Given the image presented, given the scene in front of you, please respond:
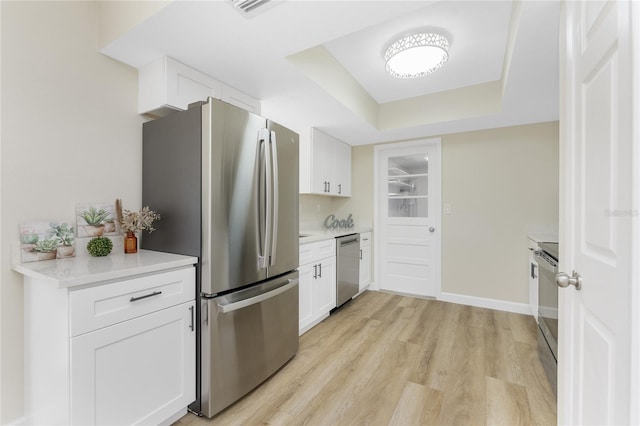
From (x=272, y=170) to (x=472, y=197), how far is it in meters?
2.73

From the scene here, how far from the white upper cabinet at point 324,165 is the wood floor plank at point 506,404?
2.42 m

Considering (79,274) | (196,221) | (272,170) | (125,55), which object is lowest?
(79,274)

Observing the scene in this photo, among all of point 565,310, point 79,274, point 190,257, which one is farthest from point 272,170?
point 565,310

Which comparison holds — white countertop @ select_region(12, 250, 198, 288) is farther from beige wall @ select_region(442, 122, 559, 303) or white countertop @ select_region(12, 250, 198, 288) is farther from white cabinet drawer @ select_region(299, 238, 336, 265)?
beige wall @ select_region(442, 122, 559, 303)

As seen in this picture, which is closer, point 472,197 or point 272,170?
point 272,170

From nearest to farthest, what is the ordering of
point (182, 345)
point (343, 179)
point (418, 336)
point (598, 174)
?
point (598, 174) < point (182, 345) < point (418, 336) < point (343, 179)

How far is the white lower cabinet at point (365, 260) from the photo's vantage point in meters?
3.70

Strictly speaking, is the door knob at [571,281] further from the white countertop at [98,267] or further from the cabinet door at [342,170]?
the cabinet door at [342,170]

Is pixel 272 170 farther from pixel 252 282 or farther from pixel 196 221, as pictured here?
pixel 252 282

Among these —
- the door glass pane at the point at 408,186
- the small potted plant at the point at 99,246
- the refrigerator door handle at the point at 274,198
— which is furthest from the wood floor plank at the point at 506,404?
the small potted plant at the point at 99,246

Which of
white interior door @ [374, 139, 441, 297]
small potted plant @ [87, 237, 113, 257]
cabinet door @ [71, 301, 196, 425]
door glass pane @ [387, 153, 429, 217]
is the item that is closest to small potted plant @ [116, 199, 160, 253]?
small potted plant @ [87, 237, 113, 257]

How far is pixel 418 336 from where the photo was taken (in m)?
2.52

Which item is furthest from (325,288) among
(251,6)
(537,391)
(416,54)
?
(251,6)

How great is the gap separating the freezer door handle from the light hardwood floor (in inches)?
Result: 23.3
